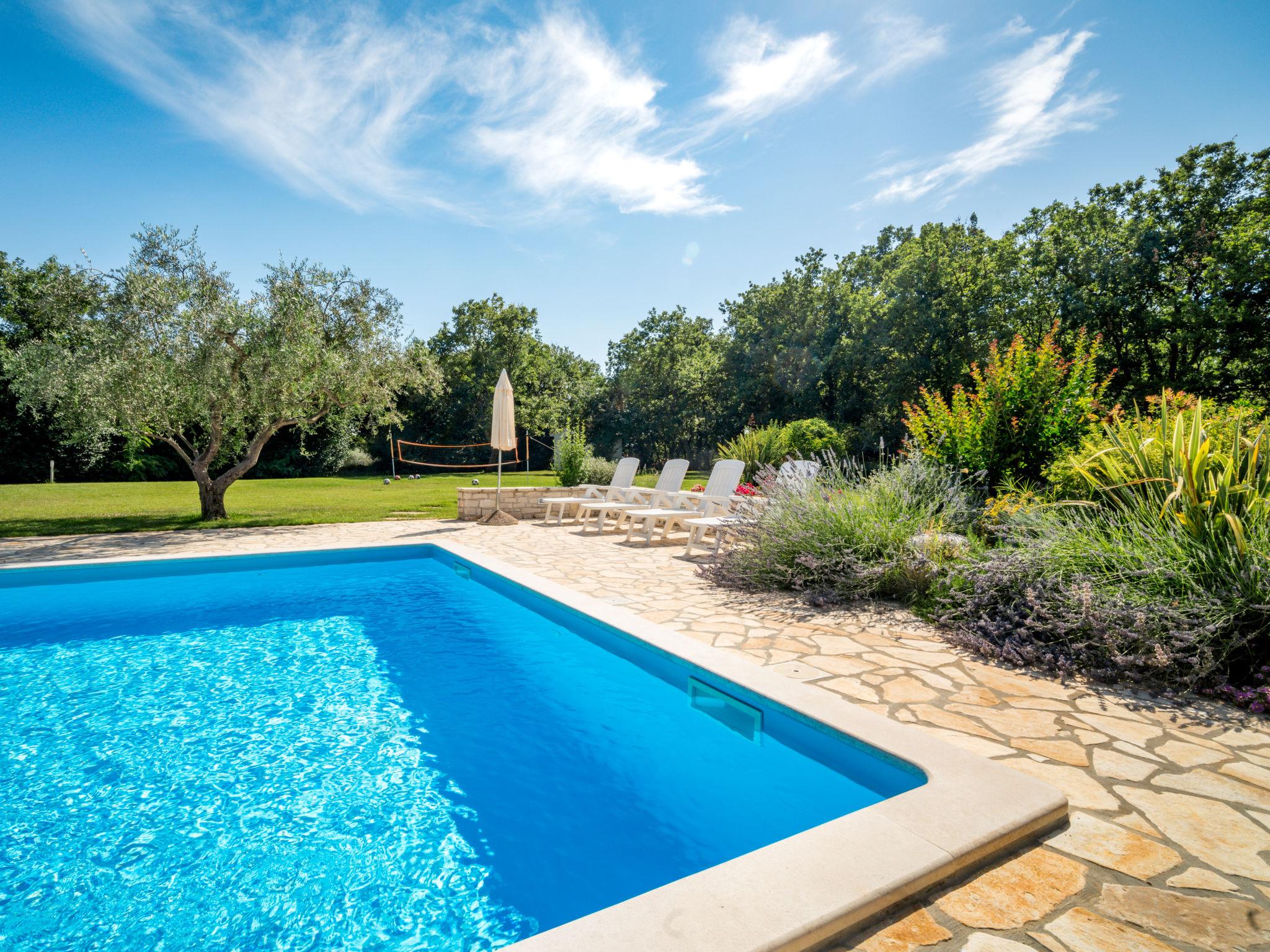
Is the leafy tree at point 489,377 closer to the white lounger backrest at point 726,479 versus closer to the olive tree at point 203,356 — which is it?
the olive tree at point 203,356

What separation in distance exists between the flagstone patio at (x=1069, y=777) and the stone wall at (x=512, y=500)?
672cm

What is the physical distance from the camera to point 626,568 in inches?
274

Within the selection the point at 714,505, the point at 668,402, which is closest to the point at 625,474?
the point at 714,505

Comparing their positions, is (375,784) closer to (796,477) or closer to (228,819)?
(228,819)

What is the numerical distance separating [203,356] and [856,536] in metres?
9.89

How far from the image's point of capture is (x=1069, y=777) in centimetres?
239

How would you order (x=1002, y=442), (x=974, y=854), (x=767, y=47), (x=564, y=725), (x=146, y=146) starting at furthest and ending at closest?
(x=146, y=146)
(x=767, y=47)
(x=1002, y=442)
(x=564, y=725)
(x=974, y=854)

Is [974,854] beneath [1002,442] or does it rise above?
beneath

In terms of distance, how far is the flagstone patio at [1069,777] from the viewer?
1.58 meters

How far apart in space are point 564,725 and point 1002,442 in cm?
514

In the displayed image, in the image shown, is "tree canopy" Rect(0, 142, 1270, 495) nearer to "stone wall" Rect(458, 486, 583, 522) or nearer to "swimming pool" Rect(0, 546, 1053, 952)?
"stone wall" Rect(458, 486, 583, 522)

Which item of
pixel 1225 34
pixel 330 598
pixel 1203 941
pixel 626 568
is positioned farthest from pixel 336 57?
pixel 1225 34

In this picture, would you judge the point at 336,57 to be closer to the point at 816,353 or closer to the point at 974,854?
the point at 974,854

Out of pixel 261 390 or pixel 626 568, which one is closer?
pixel 626 568
